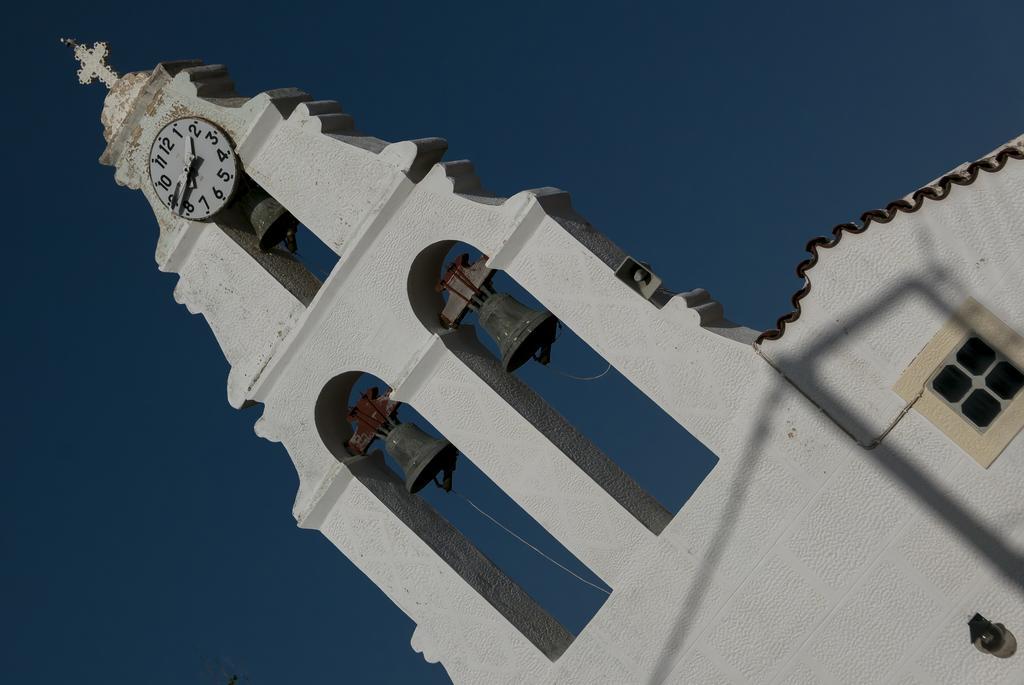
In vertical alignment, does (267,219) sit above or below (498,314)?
below

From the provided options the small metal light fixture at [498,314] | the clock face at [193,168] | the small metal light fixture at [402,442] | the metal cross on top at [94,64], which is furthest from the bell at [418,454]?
the metal cross on top at [94,64]

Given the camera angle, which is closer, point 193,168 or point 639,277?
point 639,277

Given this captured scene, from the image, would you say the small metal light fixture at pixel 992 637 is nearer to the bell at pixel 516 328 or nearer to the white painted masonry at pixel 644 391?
the white painted masonry at pixel 644 391

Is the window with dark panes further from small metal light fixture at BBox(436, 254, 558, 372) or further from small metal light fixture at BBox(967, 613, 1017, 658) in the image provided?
small metal light fixture at BBox(436, 254, 558, 372)

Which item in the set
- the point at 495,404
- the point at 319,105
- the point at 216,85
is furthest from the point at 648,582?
the point at 216,85

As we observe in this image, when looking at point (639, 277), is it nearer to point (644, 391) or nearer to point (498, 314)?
point (644, 391)

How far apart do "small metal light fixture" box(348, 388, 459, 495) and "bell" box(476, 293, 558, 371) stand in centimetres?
139

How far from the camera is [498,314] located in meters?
17.4

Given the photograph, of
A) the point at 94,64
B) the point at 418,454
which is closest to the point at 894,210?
the point at 418,454

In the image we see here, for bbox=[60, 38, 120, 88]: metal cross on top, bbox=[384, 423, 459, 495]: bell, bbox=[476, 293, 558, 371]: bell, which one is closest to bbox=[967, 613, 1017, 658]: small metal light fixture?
bbox=[476, 293, 558, 371]: bell

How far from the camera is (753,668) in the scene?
15992 millimetres

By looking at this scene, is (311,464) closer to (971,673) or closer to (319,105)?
(319,105)

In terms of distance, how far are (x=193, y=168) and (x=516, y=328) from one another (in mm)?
4543

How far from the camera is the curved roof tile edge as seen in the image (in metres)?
14.4
